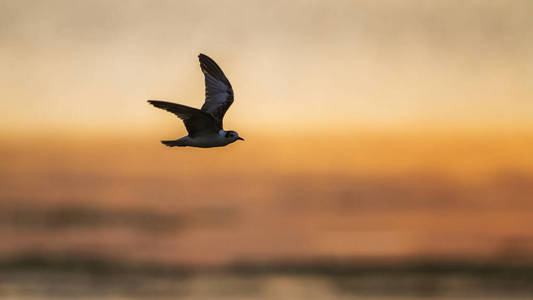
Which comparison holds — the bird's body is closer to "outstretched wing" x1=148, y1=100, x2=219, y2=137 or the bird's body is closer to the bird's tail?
the bird's tail

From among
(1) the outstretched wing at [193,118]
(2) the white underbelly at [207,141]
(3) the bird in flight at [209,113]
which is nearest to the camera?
(1) the outstretched wing at [193,118]

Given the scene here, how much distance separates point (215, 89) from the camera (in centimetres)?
2067

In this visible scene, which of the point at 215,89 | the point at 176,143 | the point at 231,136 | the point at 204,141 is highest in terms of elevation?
the point at 215,89

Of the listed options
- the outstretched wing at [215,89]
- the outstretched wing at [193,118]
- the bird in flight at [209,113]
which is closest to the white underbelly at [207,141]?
the bird in flight at [209,113]

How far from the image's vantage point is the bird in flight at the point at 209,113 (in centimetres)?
1775

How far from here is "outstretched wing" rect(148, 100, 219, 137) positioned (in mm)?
17169

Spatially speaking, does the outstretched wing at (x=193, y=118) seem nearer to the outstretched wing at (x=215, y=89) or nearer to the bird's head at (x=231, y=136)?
the bird's head at (x=231, y=136)

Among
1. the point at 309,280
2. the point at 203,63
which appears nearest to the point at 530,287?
the point at 309,280

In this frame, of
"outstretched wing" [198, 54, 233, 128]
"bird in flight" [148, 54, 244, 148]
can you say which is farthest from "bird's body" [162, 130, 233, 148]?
"outstretched wing" [198, 54, 233, 128]

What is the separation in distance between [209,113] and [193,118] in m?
0.34

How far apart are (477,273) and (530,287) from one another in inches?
150

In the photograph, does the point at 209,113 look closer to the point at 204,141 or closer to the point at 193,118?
the point at 193,118

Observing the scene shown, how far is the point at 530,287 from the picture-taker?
40.4 metres

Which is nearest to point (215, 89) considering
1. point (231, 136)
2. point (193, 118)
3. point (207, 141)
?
point (231, 136)
